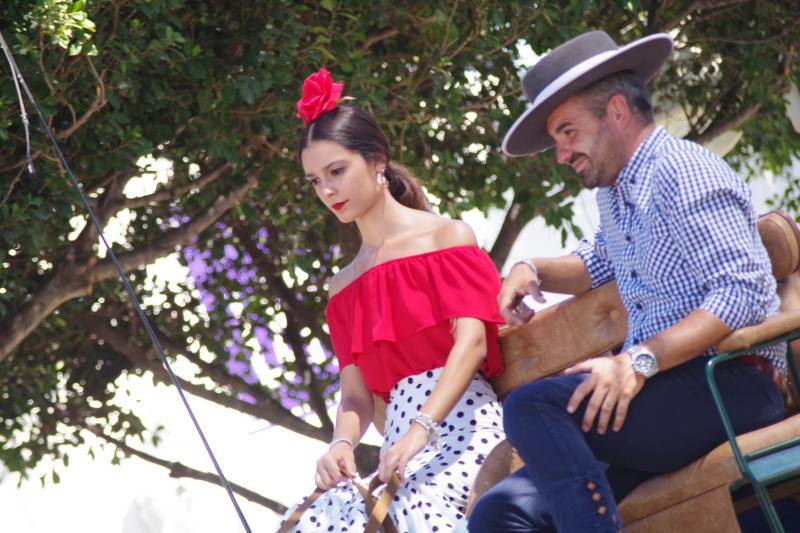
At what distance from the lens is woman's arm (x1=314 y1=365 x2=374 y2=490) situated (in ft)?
10.9

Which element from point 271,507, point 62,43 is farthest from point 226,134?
point 271,507

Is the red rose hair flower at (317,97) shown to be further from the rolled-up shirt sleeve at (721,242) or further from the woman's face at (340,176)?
the rolled-up shirt sleeve at (721,242)

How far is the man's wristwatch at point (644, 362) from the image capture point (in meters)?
2.68

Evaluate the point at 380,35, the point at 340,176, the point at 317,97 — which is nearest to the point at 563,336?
the point at 340,176

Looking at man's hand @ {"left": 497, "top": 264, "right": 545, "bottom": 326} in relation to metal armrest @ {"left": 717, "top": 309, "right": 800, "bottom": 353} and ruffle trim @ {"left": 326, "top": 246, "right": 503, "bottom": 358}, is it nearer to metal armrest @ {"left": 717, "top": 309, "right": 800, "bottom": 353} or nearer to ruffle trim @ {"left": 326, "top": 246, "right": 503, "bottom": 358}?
ruffle trim @ {"left": 326, "top": 246, "right": 503, "bottom": 358}

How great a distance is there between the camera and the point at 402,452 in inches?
123

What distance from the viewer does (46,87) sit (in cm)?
530

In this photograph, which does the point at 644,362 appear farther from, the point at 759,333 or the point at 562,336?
the point at 562,336

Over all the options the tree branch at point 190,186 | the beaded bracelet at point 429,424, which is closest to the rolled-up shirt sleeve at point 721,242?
the beaded bracelet at point 429,424

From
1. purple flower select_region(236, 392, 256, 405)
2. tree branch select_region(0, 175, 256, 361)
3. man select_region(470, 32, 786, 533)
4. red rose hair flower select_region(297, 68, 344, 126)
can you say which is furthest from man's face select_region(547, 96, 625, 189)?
purple flower select_region(236, 392, 256, 405)

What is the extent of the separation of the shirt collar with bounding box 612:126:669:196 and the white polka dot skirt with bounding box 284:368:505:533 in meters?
0.80

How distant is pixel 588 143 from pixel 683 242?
0.39 metres

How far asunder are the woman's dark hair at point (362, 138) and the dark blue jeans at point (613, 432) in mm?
1192

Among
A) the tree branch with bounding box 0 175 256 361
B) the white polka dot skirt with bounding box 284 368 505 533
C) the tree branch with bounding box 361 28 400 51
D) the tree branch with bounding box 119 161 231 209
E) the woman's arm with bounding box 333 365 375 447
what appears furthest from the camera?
the tree branch with bounding box 119 161 231 209
